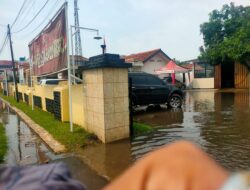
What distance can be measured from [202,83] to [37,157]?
2527 cm

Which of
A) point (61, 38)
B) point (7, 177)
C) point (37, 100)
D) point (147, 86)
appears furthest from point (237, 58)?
point (7, 177)

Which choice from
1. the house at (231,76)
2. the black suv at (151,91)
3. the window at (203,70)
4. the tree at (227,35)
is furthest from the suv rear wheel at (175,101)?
the window at (203,70)

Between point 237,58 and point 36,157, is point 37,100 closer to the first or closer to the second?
point 36,157

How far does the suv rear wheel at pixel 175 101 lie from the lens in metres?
12.8

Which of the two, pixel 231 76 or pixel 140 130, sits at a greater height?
pixel 231 76

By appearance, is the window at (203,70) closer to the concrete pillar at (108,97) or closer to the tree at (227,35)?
the tree at (227,35)

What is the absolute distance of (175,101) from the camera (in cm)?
1295

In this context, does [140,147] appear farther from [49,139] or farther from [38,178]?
[38,178]

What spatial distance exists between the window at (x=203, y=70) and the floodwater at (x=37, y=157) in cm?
2311

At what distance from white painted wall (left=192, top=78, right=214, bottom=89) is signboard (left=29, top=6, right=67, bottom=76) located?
20350mm

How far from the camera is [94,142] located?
6.54 metres

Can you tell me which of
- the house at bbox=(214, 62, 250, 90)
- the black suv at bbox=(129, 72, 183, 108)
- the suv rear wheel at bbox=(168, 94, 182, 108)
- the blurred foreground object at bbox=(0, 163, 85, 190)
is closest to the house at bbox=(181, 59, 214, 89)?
the house at bbox=(214, 62, 250, 90)

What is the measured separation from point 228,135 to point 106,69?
11.4 feet

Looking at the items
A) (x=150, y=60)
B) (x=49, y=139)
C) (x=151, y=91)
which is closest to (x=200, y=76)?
(x=150, y=60)
